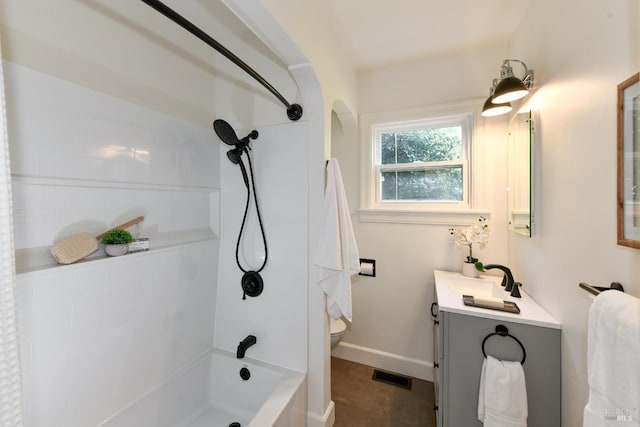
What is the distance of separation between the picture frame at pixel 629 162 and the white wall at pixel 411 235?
116cm

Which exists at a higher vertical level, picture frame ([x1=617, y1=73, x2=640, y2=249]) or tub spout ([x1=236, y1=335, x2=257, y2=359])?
picture frame ([x1=617, y1=73, x2=640, y2=249])

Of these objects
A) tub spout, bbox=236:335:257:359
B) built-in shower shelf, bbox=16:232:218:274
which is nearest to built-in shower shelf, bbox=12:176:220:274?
built-in shower shelf, bbox=16:232:218:274

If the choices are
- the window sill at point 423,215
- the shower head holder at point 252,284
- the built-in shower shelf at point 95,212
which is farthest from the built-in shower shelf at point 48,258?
the window sill at point 423,215

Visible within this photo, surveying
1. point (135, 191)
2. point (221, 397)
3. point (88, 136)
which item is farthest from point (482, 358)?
point (88, 136)

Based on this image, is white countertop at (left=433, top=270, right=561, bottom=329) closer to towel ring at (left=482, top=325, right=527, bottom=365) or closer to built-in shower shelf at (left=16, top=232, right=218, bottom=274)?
towel ring at (left=482, top=325, right=527, bottom=365)

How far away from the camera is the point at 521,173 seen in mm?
1506

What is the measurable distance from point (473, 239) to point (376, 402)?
1.40m

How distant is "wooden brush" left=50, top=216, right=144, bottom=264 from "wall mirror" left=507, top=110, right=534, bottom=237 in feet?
7.17

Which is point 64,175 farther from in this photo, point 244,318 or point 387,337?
point 387,337

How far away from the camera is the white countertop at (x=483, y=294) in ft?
3.80

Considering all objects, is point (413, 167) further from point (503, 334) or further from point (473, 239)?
point (503, 334)

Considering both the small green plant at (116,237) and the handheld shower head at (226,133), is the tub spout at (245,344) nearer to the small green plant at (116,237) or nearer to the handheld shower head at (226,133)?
the small green plant at (116,237)

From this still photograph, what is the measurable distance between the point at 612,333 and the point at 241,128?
1.91m

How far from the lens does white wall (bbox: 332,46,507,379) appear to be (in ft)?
6.13
